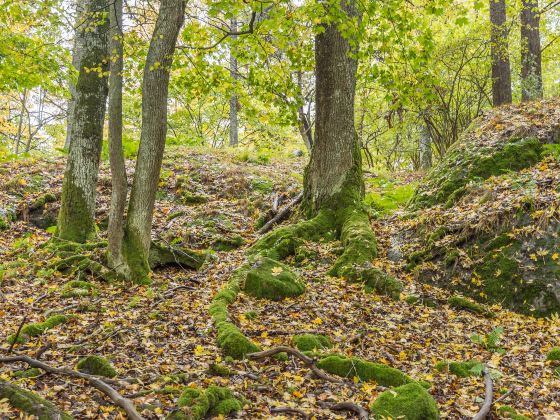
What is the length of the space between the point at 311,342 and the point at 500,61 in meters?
9.97

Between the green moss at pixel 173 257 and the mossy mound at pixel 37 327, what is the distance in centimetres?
234

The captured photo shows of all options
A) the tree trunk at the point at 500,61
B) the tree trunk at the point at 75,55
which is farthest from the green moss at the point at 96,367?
the tree trunk at the point at 500,61

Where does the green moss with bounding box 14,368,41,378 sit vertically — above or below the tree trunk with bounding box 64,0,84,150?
below

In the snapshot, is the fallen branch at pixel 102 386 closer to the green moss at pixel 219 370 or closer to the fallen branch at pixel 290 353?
the green moss at pixel 219 370

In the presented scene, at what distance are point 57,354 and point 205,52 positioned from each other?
186 inches

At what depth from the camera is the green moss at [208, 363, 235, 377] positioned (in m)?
4.14

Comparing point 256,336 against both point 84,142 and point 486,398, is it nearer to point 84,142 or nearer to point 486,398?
point 486,398

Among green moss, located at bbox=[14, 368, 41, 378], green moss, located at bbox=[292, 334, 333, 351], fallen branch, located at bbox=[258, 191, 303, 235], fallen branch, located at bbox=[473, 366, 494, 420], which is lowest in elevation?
fallen branch, located at bbox=[473, 366, 494, 420]

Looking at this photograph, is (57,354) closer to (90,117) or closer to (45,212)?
(90,117)

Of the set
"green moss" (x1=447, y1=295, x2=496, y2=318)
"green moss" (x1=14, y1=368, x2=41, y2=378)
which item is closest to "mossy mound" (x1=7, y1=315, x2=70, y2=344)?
"green moss" (x1=14, y1=368, x2=41, y2=378)

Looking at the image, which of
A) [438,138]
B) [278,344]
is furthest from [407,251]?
[438,138]

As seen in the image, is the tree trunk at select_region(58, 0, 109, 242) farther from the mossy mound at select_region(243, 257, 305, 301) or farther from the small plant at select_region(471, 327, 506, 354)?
the small plant at select_region(471, 327, 506, 354)

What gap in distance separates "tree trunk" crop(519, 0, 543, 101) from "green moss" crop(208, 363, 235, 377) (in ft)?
38.2

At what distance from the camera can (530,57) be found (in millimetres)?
12414
